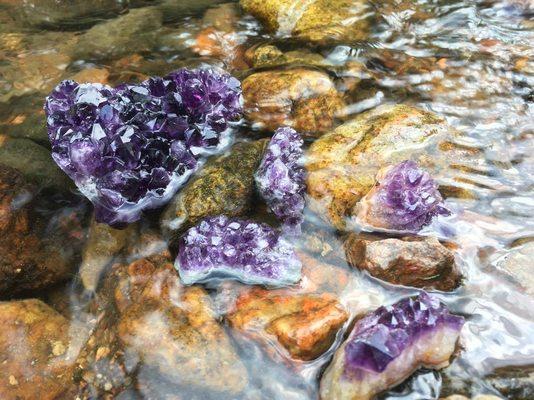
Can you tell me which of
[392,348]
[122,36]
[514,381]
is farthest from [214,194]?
[122,36]

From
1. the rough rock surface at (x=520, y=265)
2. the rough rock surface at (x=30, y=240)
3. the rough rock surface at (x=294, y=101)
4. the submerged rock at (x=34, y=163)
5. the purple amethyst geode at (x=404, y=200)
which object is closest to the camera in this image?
the rough rock surface at (x=520, y=265)

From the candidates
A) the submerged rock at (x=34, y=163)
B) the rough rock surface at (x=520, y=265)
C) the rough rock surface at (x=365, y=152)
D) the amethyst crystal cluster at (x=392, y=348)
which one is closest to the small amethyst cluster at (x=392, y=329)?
the amethyst crystal cluster at (x=392, y=348)

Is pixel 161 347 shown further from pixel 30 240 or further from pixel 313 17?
pixel 313 17

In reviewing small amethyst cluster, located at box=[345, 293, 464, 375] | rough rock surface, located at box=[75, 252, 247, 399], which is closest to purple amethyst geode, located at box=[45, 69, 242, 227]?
rough rock surface, located at box=[75, 252, 247, 399]

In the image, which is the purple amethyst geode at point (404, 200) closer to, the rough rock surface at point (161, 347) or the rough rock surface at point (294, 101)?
the rough rock surface at point (294, 101)

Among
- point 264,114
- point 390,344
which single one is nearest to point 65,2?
point 264,114

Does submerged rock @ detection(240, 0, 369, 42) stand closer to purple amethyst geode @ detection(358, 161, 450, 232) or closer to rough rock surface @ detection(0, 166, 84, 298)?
purple amethyst geode @ detection(358, 161, 450, 232)
